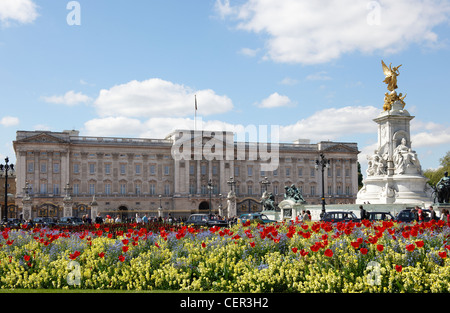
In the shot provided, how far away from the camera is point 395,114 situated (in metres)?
34.1

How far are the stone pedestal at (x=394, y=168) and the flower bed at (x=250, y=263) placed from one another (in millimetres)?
20343

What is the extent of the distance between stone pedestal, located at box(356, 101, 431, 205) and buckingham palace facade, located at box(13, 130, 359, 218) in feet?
165

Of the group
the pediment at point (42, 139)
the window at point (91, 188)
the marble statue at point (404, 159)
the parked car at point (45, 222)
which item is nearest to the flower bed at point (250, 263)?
the parked car at point (45, 222)

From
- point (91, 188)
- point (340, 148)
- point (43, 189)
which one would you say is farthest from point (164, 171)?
point (340, 148)

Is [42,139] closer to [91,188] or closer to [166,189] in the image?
[91,188]

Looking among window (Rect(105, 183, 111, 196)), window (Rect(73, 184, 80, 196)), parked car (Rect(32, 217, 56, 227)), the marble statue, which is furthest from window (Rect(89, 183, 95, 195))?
the marble statue

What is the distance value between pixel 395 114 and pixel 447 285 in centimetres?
2642

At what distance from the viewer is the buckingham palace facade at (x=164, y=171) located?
84.3 metres

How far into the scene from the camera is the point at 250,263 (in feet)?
35.7

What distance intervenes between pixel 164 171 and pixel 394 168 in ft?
205

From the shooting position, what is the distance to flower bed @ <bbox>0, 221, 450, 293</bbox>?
9.49 metres

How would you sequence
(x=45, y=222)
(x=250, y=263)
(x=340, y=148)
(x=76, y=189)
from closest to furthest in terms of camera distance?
(x=250, y=263) < (x=45, y=222) < (x=76, y=189) < (x=340, y=148)

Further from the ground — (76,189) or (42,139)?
(42,139)

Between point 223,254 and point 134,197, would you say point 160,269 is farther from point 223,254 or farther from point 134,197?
point 134,197
